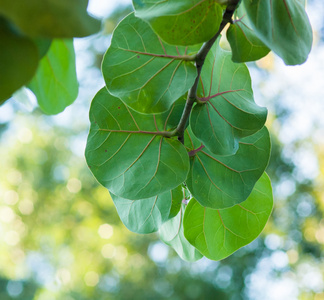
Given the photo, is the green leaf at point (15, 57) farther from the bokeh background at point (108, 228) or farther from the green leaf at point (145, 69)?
the bokeh background at point (108, 228)

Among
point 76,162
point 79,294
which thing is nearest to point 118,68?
point 79,294

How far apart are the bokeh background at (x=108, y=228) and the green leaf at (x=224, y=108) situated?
354 centimetres

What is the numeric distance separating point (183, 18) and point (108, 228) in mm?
4618

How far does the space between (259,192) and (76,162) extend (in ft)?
15.5

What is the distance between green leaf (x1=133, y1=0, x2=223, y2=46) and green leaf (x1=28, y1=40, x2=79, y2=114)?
0.13 ft

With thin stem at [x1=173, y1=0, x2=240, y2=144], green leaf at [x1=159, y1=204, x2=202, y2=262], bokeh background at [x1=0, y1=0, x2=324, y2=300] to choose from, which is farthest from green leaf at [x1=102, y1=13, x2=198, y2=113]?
bokeh background at [x1=0, y1=0, x2=324, y2=300]

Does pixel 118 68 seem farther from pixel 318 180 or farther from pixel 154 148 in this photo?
pixel 318 180

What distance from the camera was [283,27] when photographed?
0.70ft

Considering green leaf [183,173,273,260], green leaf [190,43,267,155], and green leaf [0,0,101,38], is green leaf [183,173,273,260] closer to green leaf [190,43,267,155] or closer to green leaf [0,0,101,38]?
green leaf [190,43,267,155]

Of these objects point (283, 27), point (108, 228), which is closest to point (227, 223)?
point (283, 27)

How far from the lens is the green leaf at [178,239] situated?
0.32 m

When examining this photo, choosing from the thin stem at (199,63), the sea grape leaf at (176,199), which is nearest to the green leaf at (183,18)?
the thin stem at (199,63)

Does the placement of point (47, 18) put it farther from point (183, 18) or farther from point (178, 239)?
point (178, 239)

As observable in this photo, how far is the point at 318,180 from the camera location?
→ 4160mm
